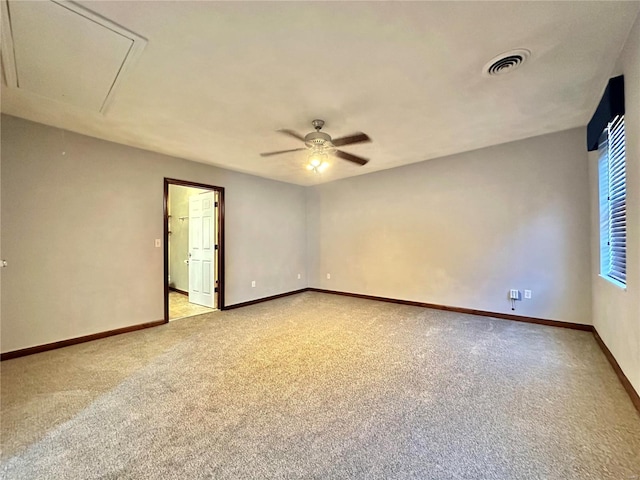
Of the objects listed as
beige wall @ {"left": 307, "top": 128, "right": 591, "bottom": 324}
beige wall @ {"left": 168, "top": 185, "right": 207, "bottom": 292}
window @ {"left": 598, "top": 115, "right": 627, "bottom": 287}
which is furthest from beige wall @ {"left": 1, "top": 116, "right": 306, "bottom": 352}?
window @ {"left": 598, "top": 115, "right": 627, "bottom": 287}

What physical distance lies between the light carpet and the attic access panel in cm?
247

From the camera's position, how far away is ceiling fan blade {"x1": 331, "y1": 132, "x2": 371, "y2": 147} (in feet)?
10.4

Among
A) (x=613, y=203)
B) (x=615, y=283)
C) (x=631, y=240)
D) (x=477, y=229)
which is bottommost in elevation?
(x=615, y=283)

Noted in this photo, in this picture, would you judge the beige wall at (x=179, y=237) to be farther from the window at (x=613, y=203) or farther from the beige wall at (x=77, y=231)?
the window at (x=613, y=203)

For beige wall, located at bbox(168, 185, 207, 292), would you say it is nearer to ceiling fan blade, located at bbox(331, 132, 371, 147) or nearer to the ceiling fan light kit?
the ceiling fan light kit

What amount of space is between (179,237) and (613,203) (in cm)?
708

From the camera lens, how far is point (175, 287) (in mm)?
6586

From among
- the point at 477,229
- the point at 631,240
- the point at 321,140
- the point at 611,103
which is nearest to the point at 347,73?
the point at 321,140

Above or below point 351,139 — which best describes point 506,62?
above

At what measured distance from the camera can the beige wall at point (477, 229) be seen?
3682 mm

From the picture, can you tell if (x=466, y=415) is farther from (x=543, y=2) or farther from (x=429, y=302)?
(x=429, y=302)

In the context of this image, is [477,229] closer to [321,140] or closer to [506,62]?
[506,62]

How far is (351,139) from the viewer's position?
3279mm

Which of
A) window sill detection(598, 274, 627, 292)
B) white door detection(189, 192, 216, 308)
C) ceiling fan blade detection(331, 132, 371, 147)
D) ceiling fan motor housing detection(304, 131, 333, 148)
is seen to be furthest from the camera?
white door detection(189, 192, 216, 308)
